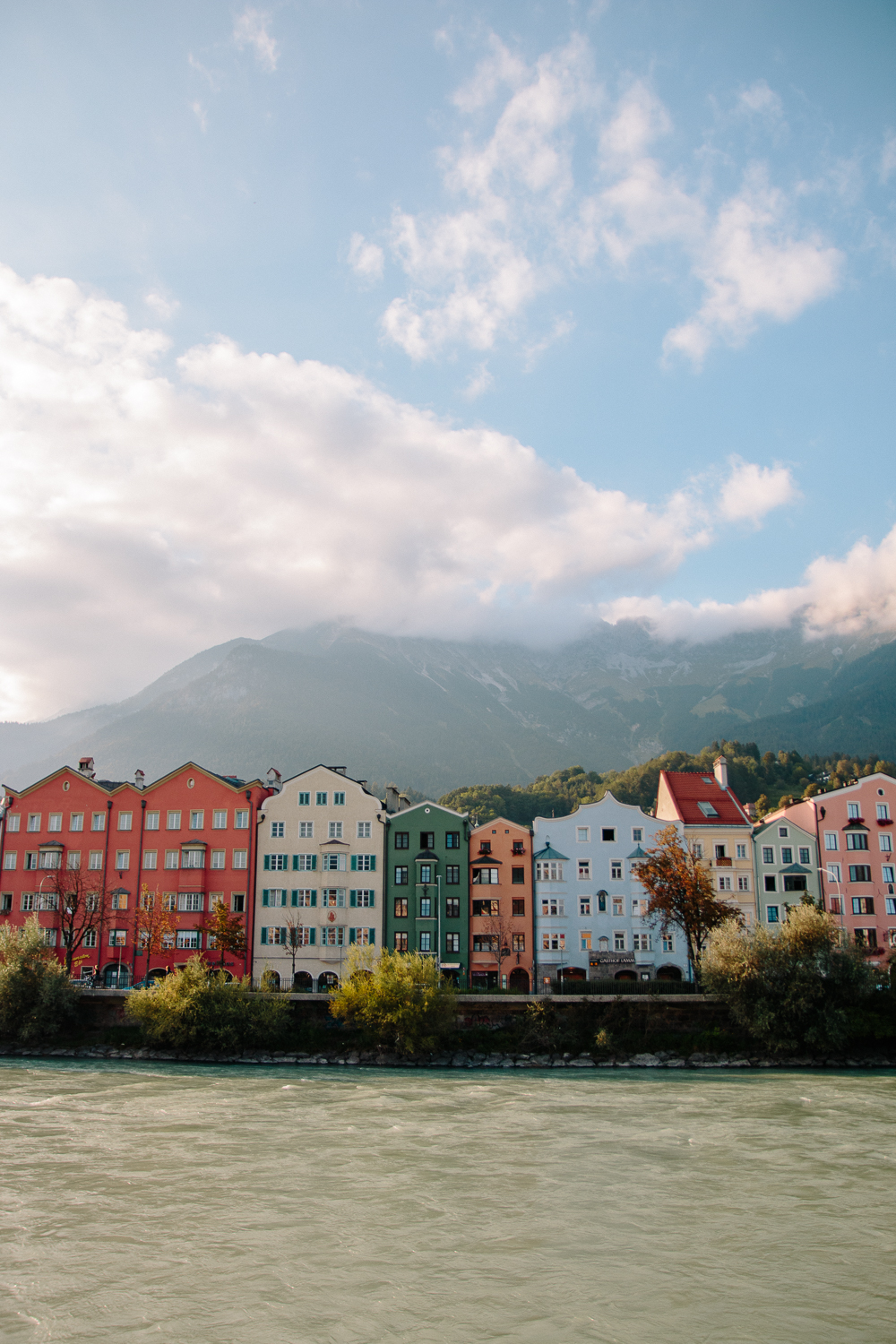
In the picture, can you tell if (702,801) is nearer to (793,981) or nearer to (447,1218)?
(793,981)

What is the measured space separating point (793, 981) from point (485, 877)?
26529 mm

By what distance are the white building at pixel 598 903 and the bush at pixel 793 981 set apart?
53.1ft

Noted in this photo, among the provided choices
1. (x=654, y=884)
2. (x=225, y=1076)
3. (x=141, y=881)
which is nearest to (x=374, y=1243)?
(x=225, y=1076)

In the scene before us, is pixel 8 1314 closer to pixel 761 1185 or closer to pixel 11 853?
pixel 761 1185

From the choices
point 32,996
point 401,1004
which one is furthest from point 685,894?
point 32,996

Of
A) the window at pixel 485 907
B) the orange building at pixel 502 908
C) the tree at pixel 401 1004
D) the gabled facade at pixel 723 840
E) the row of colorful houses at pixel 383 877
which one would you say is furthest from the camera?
the gabled facade at pixel 723 840

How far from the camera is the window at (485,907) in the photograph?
75.6 m

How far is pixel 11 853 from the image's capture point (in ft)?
263

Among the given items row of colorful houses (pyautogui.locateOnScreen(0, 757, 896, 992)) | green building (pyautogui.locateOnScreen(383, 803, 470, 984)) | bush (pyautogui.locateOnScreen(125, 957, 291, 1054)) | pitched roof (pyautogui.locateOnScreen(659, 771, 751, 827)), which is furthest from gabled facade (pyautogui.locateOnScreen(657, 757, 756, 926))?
bush (pyautogui.locateOnScreen(125, 957, 291, 1054))

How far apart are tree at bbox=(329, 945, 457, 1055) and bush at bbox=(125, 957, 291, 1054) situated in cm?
399

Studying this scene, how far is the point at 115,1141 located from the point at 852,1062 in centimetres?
4031

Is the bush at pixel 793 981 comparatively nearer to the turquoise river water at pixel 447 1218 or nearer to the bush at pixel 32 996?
the turquoise river water at pixel 447 1218

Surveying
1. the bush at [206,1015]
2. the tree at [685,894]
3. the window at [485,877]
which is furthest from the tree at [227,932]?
the tree at [685,894]

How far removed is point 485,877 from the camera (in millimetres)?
76375
